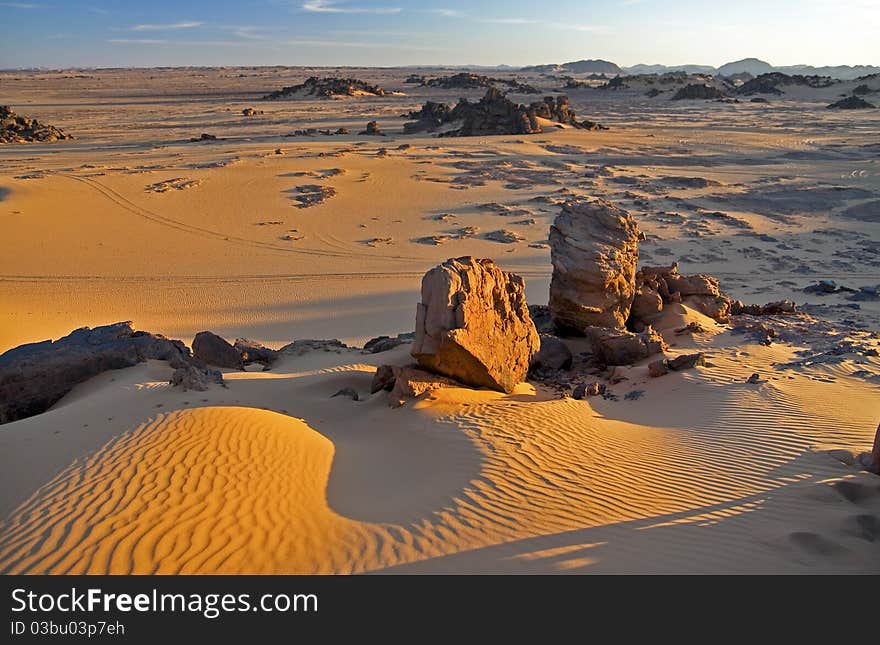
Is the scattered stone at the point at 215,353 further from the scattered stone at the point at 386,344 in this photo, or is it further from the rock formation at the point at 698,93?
the rock formation at the point at 698,93

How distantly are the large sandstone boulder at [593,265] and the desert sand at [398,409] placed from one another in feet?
5.11

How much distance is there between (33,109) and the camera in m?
59.3

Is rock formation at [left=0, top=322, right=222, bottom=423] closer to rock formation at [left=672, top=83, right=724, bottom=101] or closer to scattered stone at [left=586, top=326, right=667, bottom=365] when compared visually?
scattered stone at [left=586, top=326, right=667, bottom=365]

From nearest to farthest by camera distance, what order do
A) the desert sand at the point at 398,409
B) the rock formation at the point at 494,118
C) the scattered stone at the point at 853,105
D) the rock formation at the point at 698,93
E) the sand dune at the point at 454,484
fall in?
1. the sand dune at the point at 454,484
2. the desert sand at the point at 398,409
3. the rock formation at the point at 494,118
4. the scattered stone at the point at 853,105
5. the rock formation at the point at 698,93

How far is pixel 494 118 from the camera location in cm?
4128

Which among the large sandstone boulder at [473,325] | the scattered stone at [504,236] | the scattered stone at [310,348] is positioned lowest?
the scattered stone at [310,348]

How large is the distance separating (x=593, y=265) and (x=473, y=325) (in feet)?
10.4

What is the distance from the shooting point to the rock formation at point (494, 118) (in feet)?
134

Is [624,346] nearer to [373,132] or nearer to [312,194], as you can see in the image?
[312,194]

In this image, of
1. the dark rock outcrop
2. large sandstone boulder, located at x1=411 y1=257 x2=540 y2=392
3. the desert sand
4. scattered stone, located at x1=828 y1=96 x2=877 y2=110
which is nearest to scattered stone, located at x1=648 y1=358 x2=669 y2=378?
the desert sand

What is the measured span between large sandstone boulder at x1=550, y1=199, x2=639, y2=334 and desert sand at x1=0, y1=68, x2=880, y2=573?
5.11 ft

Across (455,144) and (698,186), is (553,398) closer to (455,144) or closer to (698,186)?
(698,186)

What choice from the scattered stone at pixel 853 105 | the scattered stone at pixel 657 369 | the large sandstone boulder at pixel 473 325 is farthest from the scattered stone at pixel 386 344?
the scattered stone at pixel 853 105

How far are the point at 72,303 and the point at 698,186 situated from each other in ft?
79.5
